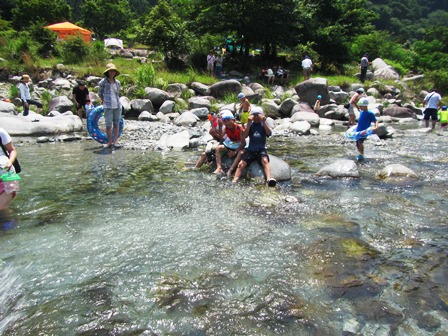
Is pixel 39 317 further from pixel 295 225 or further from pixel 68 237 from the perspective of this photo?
pixel 295 225

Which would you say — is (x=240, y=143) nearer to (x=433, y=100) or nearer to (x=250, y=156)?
(x=250, y=156)

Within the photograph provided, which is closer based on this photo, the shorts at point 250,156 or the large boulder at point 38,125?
the shorts at point 250,156

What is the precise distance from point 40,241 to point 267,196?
3.53 m

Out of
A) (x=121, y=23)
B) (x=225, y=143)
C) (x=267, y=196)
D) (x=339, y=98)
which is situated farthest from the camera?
(x=121, y=23)

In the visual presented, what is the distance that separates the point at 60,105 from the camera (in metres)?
15.1

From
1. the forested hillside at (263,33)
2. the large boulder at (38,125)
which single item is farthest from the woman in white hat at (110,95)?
the forested hillside at (263,33)

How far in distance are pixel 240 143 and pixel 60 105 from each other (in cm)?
1051

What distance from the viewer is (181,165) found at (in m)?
8.49

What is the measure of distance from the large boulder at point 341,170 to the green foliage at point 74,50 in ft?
64.1

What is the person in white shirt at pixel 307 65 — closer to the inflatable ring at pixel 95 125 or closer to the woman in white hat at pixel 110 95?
the inflatable ring at pixel 95 125

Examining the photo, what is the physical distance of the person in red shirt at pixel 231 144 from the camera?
759 centimetres

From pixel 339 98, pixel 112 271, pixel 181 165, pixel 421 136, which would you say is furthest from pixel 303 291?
pixel 339 98

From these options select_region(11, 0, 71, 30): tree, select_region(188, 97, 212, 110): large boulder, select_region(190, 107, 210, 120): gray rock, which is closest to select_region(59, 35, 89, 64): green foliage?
select_region(188, 97, 212, 110): large boulder

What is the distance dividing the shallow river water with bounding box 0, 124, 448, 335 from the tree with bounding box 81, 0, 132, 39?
5160 cm
